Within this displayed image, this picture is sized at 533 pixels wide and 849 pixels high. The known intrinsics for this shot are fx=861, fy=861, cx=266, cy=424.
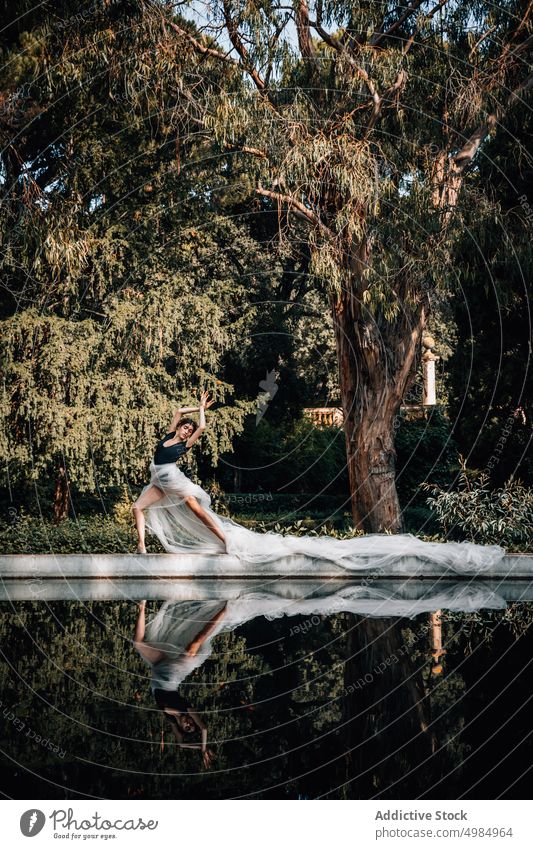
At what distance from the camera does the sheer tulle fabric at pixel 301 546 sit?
422 inches

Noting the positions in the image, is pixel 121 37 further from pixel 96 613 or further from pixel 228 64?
pixel 96 613

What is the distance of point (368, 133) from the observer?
11852 mm

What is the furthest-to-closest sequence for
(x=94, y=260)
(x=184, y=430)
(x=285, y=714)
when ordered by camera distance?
(x=94, y=260)
(x=184, y=430)
(x=285, y=714)

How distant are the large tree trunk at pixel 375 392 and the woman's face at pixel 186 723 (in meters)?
8.00

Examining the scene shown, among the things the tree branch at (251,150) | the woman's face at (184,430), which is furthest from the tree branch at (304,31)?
the woman's face at (184,430)

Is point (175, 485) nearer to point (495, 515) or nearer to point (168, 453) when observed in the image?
point (168, 453)

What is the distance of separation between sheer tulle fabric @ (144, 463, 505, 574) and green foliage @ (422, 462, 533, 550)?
1.32 meters

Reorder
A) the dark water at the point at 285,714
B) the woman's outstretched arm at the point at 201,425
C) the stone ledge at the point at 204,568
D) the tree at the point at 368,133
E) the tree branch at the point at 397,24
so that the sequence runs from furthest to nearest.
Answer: the tree branch at the point at 397,24 → the tree at the point at 368,133 → the stone ledge at the point at 204,568 → the woman's outstretched arm at the point at 201,425 → the dark water at the point at 285,714

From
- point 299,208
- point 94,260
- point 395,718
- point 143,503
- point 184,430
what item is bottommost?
point 395,718

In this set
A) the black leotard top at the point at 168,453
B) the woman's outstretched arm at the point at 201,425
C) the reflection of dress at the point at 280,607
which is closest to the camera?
the reflection of dress at the point at 280,607

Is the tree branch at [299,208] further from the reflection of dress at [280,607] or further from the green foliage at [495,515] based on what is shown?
the reflection of dress at [280,607]

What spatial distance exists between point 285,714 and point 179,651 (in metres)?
1.72

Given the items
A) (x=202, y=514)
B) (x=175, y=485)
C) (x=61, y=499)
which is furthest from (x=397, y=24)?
(x=61, y=499)

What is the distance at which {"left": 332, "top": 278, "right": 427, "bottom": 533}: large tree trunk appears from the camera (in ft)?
41.3
